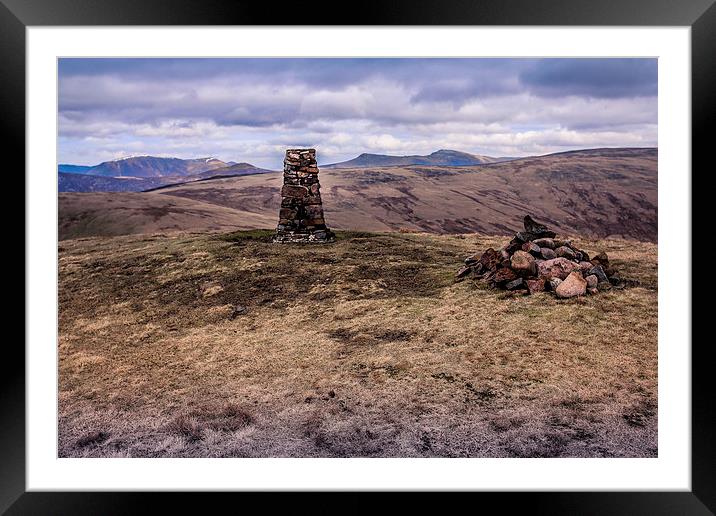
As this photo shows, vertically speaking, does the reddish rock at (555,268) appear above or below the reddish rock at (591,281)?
above

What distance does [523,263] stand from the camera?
10.1 meters

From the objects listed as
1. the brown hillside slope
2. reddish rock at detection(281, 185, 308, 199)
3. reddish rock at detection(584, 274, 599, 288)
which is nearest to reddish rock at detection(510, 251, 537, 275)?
reddish rock at detection(584, 274, 599, 288)

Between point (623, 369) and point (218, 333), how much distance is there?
712 cm

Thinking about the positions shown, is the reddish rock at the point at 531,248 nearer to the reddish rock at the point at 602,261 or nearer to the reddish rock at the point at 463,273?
the reddish rock at the point at 602,261

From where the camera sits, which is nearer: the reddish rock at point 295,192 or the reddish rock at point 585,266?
the reddish rock at point 585,266

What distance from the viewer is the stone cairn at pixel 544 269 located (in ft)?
31.2

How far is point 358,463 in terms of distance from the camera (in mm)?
4574

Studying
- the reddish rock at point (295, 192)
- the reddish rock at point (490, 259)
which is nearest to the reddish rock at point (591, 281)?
the reddish rock at point (490, 259)

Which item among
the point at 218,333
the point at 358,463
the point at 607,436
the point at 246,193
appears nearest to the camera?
the point at 358,463

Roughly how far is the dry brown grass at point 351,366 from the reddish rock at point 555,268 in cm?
74
